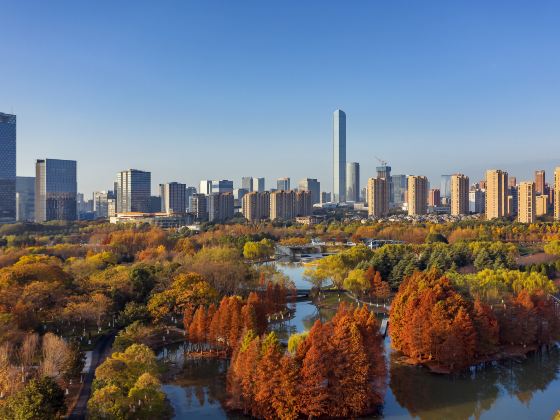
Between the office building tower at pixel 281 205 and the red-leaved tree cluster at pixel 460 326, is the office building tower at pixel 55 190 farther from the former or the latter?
the red-leaved tree cluster at pixel 460 326

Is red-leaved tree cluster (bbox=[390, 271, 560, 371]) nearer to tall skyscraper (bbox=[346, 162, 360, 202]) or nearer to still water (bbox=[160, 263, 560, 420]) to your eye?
still water (bbox=[160, 263, 560, 420])

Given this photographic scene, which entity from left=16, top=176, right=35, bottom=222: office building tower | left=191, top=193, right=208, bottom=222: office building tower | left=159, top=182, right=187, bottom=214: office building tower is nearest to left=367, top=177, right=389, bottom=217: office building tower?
left=191, top=193, right=208, bottom=222: office building tower

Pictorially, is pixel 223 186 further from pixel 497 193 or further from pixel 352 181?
pixel 497 193

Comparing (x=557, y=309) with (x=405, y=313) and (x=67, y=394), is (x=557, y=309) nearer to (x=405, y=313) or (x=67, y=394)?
(x=405, y=313)

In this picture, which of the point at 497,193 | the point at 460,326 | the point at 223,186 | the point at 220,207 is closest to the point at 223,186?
the point at 223,186

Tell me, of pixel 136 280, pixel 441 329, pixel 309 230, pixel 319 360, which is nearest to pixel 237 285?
pixel 136 280

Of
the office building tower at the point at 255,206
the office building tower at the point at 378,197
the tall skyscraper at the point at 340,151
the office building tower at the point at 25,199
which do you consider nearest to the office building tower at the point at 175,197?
the office building tower at the point at 255,206
